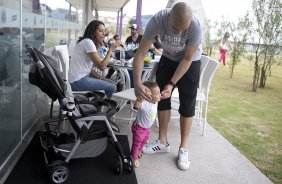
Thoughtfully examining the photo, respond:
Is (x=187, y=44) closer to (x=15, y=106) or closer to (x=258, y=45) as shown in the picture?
(x=15, y=106)

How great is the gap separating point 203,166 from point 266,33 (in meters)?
4.97

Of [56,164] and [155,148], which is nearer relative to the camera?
[56,164]

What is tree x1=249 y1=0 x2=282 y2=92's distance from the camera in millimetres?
6324

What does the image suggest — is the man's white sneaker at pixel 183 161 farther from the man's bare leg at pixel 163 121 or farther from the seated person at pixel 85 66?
the seated person at pixel 85 66

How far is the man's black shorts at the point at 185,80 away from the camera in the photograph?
7.83 ft

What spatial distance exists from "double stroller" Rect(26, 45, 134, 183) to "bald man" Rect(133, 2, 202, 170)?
375 mm

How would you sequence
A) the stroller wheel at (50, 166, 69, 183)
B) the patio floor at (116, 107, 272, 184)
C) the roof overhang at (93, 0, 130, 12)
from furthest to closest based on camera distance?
the roof overhang at (93, 0, 130, 12) < the patio floor at (116, 107, 272, 184) < the stroller wheel at (50, 166, 69, 183)

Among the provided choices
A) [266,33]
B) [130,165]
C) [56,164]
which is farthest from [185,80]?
[266,33]

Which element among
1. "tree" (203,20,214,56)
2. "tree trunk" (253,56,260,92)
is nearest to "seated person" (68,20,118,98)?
"tree trunk" (253,56,260,92)

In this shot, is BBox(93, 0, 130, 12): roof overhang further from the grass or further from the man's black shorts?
the man's black shorts

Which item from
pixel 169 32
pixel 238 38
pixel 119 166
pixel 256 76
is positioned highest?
pixel 238 38

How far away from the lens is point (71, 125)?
208cm

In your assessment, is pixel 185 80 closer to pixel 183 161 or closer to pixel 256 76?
pixel 183 161

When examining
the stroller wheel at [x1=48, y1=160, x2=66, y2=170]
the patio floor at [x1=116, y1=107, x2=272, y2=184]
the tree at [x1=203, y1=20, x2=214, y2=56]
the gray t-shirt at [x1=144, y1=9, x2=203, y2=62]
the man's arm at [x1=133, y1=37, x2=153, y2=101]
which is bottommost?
the patio floor at [x1=116, y1=107, x2=272, y2=184]
